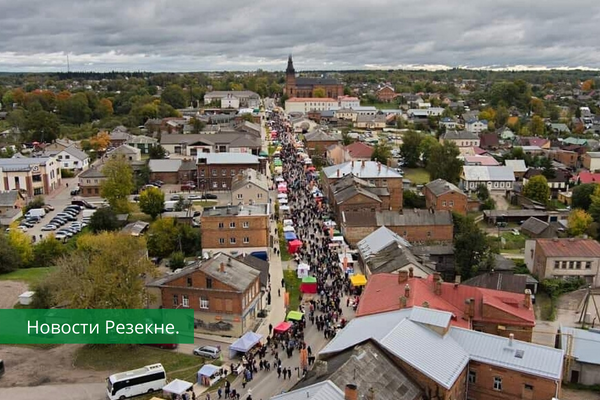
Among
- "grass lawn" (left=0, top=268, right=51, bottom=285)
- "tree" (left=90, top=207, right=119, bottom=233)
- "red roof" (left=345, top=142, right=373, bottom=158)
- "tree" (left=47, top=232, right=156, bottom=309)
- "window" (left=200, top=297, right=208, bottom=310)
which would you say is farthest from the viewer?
"red roof" (left=345, top=142, right=373, bottom=158)

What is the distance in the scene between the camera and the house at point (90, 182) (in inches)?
2413

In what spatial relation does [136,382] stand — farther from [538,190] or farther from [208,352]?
[538,190]

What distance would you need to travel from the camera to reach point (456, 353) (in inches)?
800

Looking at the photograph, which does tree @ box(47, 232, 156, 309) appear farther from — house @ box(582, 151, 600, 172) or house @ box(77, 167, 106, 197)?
house @ box(582, 151, 600, 172)

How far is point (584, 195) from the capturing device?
55.0 m

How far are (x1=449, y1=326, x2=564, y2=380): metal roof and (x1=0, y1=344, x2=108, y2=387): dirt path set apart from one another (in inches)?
622

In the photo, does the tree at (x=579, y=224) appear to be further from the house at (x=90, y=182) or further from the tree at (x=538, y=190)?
the house at (x=90, y=182)

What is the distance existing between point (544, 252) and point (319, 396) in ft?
85.1

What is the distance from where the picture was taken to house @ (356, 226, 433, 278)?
3344 cm

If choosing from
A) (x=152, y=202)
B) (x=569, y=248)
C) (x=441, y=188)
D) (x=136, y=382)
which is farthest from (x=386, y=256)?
(x=152, y=202)

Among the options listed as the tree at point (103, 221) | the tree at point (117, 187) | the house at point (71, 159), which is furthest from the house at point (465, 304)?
the house at point (71, 159)

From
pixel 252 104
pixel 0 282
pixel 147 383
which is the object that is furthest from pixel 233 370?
pixel 252 104

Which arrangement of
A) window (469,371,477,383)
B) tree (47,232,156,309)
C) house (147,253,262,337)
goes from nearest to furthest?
window (469,371,477,383) < tree (47,232,156,309) < house (147,253,262,337)

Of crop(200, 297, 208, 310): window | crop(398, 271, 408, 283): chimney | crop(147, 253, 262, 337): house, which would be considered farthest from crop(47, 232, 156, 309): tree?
crop(398, 271, 408, 283): chimney
